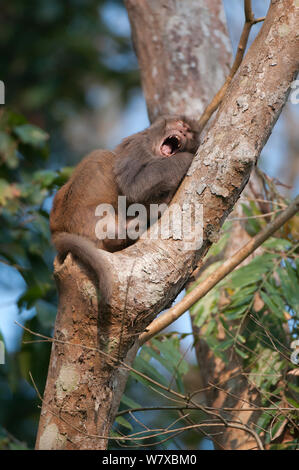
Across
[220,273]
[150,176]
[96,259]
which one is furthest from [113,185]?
[96,259]

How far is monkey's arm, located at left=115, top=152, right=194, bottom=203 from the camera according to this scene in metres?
3.69

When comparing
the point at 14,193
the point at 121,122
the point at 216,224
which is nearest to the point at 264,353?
the point at 216,224

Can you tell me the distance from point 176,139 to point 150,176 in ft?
2.63

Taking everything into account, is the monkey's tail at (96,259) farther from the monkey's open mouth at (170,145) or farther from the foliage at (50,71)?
the foliage at (50,71)

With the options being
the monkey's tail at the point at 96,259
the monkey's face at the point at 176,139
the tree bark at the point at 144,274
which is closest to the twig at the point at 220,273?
the tree bark at the point at 144,274

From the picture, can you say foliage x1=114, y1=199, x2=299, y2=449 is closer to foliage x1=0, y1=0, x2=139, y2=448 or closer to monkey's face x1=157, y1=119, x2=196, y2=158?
monkey's face x1=157, y1=119, x2=196, y2=158

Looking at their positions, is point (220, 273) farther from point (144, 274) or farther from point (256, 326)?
point (256, 326)

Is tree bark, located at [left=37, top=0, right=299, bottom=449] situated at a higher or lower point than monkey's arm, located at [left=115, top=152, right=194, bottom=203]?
lower

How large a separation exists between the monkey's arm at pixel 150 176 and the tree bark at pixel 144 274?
76cm

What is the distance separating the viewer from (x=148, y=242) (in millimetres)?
2850

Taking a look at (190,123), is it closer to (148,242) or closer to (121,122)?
(148,242)

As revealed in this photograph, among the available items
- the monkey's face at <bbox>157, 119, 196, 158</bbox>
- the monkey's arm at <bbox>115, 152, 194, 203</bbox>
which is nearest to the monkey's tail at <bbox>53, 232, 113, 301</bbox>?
the monkey's arm at <bbox>115, 152, 194, 203</bbox>

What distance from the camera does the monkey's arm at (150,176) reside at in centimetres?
369

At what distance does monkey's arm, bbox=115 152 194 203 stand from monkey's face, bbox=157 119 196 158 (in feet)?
1.79
